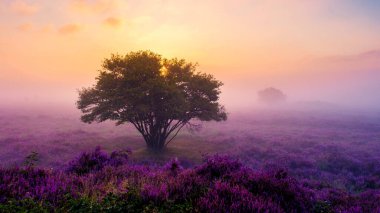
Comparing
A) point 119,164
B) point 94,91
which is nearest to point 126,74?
point 94,91

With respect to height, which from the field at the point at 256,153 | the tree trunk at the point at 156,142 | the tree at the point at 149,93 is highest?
the tree at the point at 149,93

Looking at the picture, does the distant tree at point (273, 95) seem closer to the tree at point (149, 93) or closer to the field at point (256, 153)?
the field at point (256, 153)

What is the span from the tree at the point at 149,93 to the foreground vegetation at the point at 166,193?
616 inches

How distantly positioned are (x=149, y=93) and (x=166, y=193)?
62.6ft

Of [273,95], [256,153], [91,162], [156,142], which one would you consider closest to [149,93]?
[156,142]

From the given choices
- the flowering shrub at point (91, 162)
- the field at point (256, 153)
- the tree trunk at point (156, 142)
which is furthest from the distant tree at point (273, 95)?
the flowering shrub at point (91, 162)

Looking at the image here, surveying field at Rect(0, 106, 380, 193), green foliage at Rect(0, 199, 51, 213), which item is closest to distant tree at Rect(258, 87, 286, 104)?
field at Rect(0, 106, 380, 193)

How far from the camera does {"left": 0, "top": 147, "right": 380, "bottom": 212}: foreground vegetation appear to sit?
5.40 metres

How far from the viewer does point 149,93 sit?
24781 millimetres

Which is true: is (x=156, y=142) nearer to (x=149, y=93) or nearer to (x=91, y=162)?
(x=149, y=93)

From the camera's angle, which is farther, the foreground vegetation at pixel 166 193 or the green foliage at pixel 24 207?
the foreground vegetation at pixel 166 193

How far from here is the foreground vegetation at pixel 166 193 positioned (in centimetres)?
540

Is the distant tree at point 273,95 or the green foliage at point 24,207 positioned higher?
the distant tree at point 273,95

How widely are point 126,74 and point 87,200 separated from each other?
19849 millimetres
